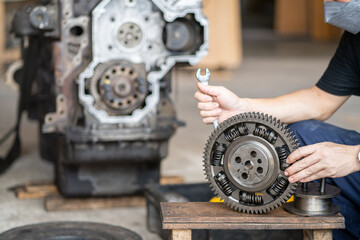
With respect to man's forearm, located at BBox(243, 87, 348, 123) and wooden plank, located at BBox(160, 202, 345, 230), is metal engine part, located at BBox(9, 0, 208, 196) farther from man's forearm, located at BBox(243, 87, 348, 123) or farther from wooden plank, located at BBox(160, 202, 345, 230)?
wooden plank, located at BBox(160, 202, 345, 230)

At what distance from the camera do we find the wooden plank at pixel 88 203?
293 cm

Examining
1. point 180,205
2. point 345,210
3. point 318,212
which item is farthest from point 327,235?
point 180,205

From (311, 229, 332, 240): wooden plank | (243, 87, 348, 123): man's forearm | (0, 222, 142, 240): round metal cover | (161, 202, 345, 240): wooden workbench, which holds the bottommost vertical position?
(0, 222, 142, 240): round metal cover

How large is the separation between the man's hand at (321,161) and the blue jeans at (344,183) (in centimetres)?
23

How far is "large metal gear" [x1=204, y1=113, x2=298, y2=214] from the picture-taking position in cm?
181

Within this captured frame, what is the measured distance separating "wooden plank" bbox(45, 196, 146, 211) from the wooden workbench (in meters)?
1.18

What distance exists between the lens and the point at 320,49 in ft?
39.7

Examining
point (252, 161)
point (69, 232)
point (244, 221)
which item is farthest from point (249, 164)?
point (69, 232)

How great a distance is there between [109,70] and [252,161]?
1110 millimetres

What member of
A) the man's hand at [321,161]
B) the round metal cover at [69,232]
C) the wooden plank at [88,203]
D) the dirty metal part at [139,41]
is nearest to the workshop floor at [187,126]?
the wooden plank at [88,203]

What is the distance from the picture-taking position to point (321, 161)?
1813mm

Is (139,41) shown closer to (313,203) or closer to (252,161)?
(252,161)

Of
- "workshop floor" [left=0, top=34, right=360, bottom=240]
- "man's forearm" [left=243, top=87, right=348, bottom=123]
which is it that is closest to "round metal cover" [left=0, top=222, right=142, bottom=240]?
"workshop floor" [left=0, top=34, right=360, bottom=240]

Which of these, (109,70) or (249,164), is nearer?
(249,164)
